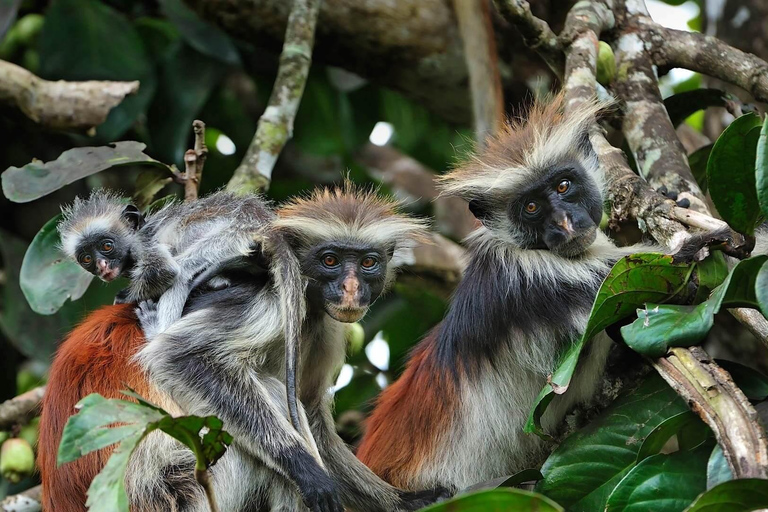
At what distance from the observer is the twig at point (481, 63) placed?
17.9 feet

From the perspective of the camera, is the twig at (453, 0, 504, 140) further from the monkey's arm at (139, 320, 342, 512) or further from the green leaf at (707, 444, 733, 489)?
the green leaf at (707, 444, 733, 489)

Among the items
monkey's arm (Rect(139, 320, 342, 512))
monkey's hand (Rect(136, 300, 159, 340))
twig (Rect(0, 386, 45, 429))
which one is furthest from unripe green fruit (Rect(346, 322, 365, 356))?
twig (Rect(0, 386, 45, 429))

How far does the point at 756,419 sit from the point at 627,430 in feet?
2.52

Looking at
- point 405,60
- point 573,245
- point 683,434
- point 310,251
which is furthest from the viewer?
point 405,60

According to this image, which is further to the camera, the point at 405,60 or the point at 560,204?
the point at 405,60

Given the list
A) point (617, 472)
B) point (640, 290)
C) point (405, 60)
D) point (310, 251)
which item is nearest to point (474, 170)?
point (310, 251)

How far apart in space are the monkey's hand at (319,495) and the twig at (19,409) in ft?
6.60

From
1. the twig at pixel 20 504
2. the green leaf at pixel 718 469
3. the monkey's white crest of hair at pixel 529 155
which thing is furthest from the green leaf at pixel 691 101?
the twig at pixel 20 504

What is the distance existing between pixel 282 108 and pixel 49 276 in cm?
156

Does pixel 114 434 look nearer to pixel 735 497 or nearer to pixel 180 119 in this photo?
pixel 735 497

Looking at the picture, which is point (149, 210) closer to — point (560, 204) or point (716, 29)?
point (560, 204)

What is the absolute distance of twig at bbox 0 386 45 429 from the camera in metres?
4.67

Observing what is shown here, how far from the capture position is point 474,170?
3977mm

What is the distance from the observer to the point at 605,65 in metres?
4.31
